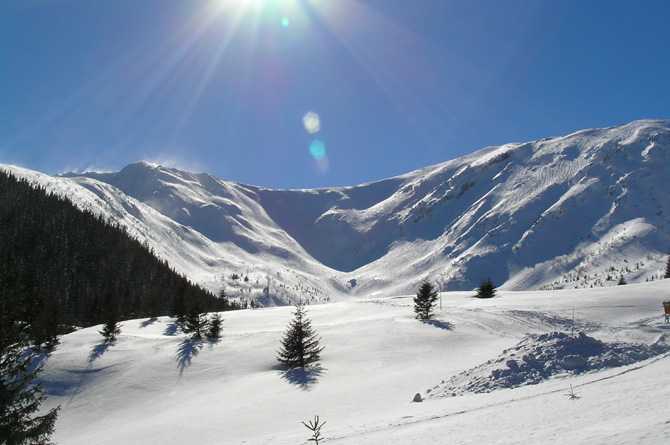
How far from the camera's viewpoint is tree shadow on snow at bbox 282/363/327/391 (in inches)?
985

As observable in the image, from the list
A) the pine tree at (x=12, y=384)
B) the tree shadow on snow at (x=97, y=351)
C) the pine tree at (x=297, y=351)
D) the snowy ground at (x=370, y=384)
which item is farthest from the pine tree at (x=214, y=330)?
the pine tree at (x=12, y=384)

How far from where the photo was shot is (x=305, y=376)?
26703 mm

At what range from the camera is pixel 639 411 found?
11812 mm

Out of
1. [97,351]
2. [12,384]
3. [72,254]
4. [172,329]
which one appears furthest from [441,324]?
[72,254]

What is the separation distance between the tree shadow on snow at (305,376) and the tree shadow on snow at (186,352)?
26.1 feet

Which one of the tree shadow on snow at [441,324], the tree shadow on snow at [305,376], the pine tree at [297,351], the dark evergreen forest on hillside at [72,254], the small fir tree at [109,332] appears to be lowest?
the tree shadow on snow at [305,376]

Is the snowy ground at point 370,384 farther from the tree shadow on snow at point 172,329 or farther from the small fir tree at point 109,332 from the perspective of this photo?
the small fir tree at point 109,332

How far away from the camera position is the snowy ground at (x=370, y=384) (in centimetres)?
1327

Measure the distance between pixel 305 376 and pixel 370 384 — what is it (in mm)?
5050

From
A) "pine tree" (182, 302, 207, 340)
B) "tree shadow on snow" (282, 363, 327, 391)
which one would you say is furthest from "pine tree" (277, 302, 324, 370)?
"pine tree" (182, 302, 207, 340)

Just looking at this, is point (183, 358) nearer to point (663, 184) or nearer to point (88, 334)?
point (88, 334)

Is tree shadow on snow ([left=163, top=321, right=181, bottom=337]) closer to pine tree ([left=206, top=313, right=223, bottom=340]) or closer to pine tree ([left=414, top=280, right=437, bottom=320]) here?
pine tree ([left=206, top=313, right=223, bottom=340])

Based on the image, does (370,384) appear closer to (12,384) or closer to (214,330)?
(12,384)

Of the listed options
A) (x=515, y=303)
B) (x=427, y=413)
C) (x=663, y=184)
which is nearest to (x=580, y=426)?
(x=427, y=413)
